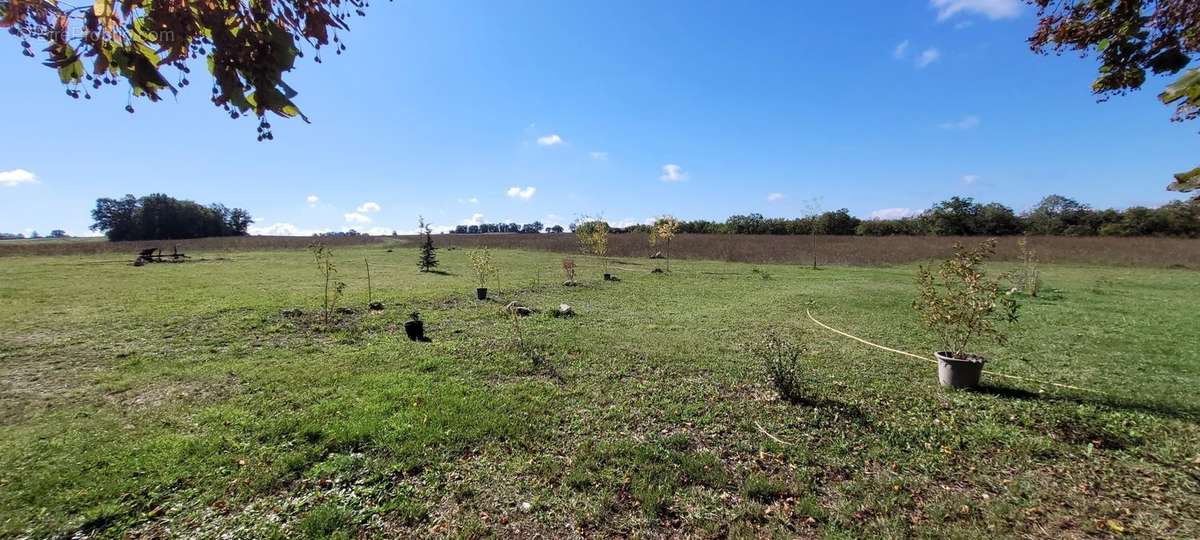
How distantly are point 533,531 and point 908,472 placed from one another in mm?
2855

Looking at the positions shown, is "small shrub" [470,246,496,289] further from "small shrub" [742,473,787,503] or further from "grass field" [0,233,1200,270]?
"grass field" [0,233,1200,270]

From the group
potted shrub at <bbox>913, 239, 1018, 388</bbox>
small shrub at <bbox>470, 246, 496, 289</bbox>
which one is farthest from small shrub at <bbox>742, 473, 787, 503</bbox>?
small shrub at <bbox>470, 246, 496, 289</bbox>

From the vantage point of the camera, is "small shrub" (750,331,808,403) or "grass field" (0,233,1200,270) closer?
"small shrub" (750,331,808,403)

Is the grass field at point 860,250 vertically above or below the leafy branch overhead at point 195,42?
below

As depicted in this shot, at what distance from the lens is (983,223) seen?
49.2 m

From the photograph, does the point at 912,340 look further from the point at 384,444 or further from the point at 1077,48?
the point at 384,444

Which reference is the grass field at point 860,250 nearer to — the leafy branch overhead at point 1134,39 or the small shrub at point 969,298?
the small shrub at point 969,298

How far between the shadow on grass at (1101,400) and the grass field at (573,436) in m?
0.05

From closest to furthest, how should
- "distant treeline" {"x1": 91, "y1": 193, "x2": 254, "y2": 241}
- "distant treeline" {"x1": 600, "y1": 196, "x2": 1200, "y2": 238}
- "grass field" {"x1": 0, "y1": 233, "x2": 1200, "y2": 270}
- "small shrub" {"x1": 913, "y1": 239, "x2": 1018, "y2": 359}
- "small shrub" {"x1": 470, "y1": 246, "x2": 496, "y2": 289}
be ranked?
1. "small shrub" {"x1": 913, "y1": 239, "x2": 1018, "y2": 359}
2. "small shrub" {"x1": 470, "y1": 246, "x2": 496, "y2": 289}
3. "grass field" {"x1": 0, "y1": 233, "x2": 1200, "y2": 270}
4. "distant treeline" {"x1": 600, "y1": 196, "x2": 1200, "y2": 238}
5. "distant treeline" {"x1": 91, "y1": 193, "x2": 254, "y2": 241}

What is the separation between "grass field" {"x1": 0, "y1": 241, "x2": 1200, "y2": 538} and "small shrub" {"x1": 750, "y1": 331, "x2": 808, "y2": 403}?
22 centimetres

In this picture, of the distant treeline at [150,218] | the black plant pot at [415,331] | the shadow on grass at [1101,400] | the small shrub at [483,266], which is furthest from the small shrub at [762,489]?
the distant treeline at [150,218]

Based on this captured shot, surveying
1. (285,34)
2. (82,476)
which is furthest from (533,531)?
(82,476)

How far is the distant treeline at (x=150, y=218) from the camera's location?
63.1 metres

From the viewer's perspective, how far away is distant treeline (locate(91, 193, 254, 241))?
207 ft
